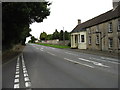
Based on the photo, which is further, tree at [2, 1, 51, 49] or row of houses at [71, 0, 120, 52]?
row of houses at [71, 0, 120, 52]

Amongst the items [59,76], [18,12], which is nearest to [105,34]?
[18,12]

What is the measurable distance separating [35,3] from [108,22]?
17.1 m

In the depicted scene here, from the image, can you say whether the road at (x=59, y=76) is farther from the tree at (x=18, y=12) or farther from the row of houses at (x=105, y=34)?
the row of houses at (x=105, y=34)

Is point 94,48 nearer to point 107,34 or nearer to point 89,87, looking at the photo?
point 107,34

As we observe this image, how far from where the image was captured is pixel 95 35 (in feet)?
104

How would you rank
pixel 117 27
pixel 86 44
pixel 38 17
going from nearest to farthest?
pixel 38 17, pixel 117 27, pixel 86 44

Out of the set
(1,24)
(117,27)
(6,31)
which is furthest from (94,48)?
(1,24)

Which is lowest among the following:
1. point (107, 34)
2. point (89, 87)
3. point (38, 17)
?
point (89, 87)

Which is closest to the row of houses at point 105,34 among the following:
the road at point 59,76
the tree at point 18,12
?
the tree at point 18,12

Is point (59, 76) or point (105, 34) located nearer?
point (59, 76)

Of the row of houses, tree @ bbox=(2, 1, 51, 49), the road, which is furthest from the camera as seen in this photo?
the row of houses

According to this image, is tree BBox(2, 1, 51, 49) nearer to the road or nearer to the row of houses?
the road

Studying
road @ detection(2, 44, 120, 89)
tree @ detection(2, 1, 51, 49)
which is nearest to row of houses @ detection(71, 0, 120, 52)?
tree @ detection(2, 1, 51, 49)

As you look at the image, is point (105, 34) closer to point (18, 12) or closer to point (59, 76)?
point (18, 12)
